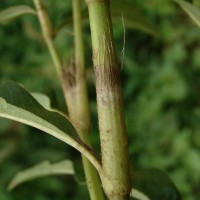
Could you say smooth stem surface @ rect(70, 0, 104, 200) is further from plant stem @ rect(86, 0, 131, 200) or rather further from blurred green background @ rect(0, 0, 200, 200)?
blurred green background @ rect(0, 0, 200, 200)

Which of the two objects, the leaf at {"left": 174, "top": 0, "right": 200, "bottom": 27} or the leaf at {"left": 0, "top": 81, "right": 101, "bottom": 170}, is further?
the leaf at {"left": 174, "top": 0, "right": 200, "bottom": 27}

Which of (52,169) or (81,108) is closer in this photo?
(81,108)

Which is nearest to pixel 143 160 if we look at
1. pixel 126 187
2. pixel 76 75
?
pixel 76 75

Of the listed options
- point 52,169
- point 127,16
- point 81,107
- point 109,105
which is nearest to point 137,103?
point 127,16

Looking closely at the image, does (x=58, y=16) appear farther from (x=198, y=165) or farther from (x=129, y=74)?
(x=198, y=165)

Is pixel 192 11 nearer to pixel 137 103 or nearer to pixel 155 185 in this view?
pixel 155 185

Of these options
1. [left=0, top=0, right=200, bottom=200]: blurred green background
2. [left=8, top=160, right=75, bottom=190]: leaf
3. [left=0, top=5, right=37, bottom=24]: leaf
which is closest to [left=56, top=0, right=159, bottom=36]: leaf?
[left=0, top=5, right=37, bottom=24]: leaf
